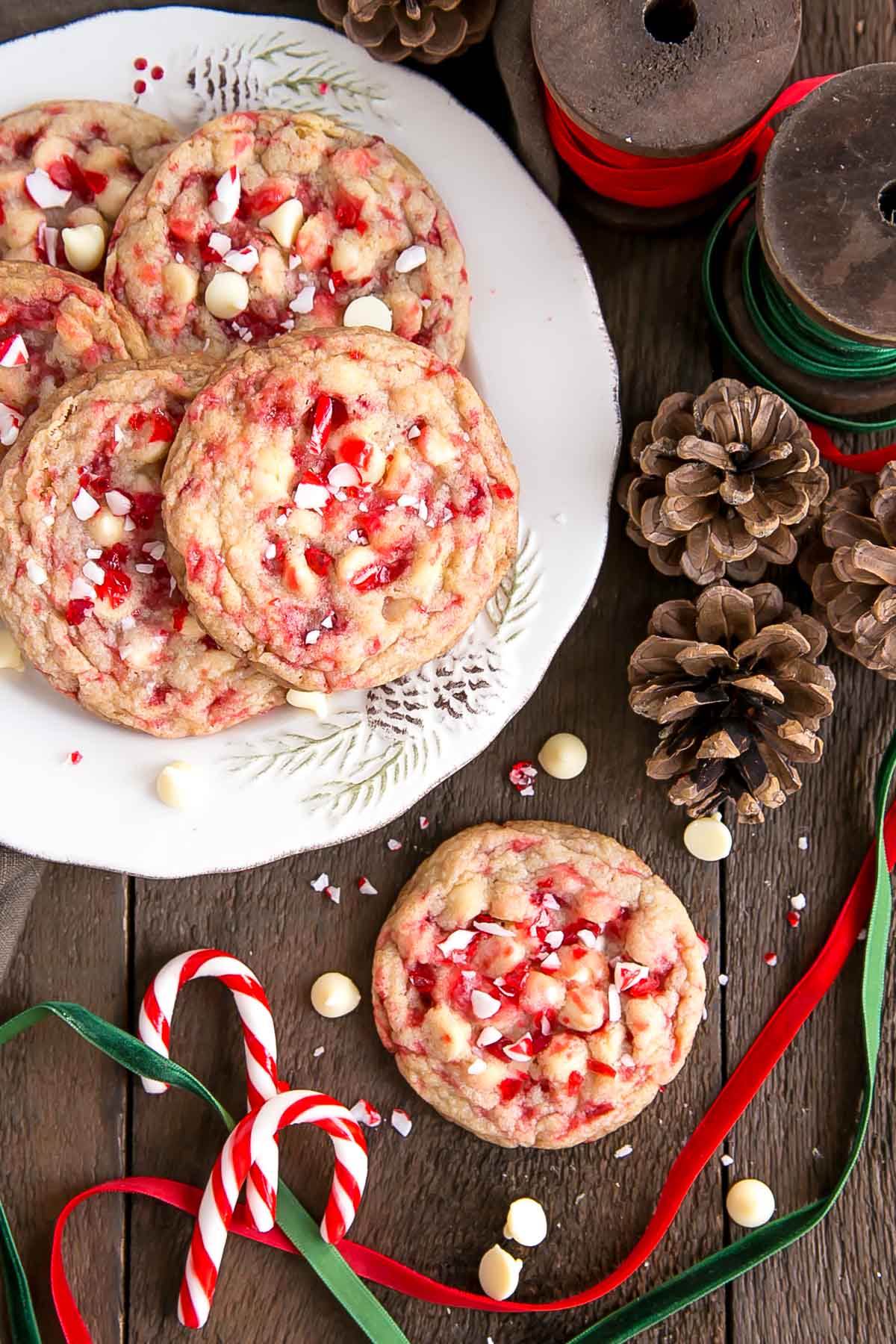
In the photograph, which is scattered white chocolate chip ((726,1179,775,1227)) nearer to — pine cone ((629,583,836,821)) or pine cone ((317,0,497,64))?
pine cone ((629,583,836,821))

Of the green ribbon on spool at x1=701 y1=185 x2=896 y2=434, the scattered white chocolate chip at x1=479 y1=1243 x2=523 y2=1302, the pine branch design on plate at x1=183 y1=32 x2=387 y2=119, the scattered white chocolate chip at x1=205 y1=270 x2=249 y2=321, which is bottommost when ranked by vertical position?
the scattered white chocolate chip at x1=479 y1=1243 x2=523 y2=1302

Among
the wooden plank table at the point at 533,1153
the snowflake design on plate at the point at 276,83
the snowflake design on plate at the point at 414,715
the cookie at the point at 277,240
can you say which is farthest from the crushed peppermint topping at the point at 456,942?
the snowflake design on plate at the point at 276,83

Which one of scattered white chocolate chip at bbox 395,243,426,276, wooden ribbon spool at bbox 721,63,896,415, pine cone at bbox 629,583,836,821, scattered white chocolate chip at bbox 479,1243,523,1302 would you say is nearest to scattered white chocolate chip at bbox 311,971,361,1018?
scattered white chocolate chip at bbox 479,1243,523,1302

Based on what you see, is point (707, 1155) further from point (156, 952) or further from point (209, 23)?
point (209, 23)

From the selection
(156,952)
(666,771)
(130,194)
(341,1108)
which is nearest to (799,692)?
(666,771)

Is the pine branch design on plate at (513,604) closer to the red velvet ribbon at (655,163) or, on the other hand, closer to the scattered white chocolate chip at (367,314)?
the scattered white chocolate chip at (367,314)
